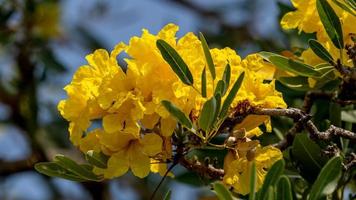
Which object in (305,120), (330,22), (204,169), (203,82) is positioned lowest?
(204,169)

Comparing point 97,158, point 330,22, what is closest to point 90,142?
point 97,158

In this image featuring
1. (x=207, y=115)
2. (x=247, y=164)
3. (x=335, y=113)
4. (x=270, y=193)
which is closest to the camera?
(x=270, y=193)

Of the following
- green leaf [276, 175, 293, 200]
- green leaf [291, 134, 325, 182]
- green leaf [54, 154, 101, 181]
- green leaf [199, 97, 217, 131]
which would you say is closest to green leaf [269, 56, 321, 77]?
green leaf [291, 134, 325, 182]

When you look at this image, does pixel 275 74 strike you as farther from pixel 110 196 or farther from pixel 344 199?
pixel 110 196

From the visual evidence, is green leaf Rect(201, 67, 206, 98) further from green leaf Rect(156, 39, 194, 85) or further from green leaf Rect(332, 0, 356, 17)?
green leaf Rect(332, 0, 356, 17)

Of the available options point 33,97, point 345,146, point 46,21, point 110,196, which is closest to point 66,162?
point 345,146

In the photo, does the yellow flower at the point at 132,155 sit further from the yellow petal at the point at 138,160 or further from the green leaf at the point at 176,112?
the green leaf at the point at 176,112

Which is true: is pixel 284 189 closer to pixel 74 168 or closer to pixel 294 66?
pixel 294 66
